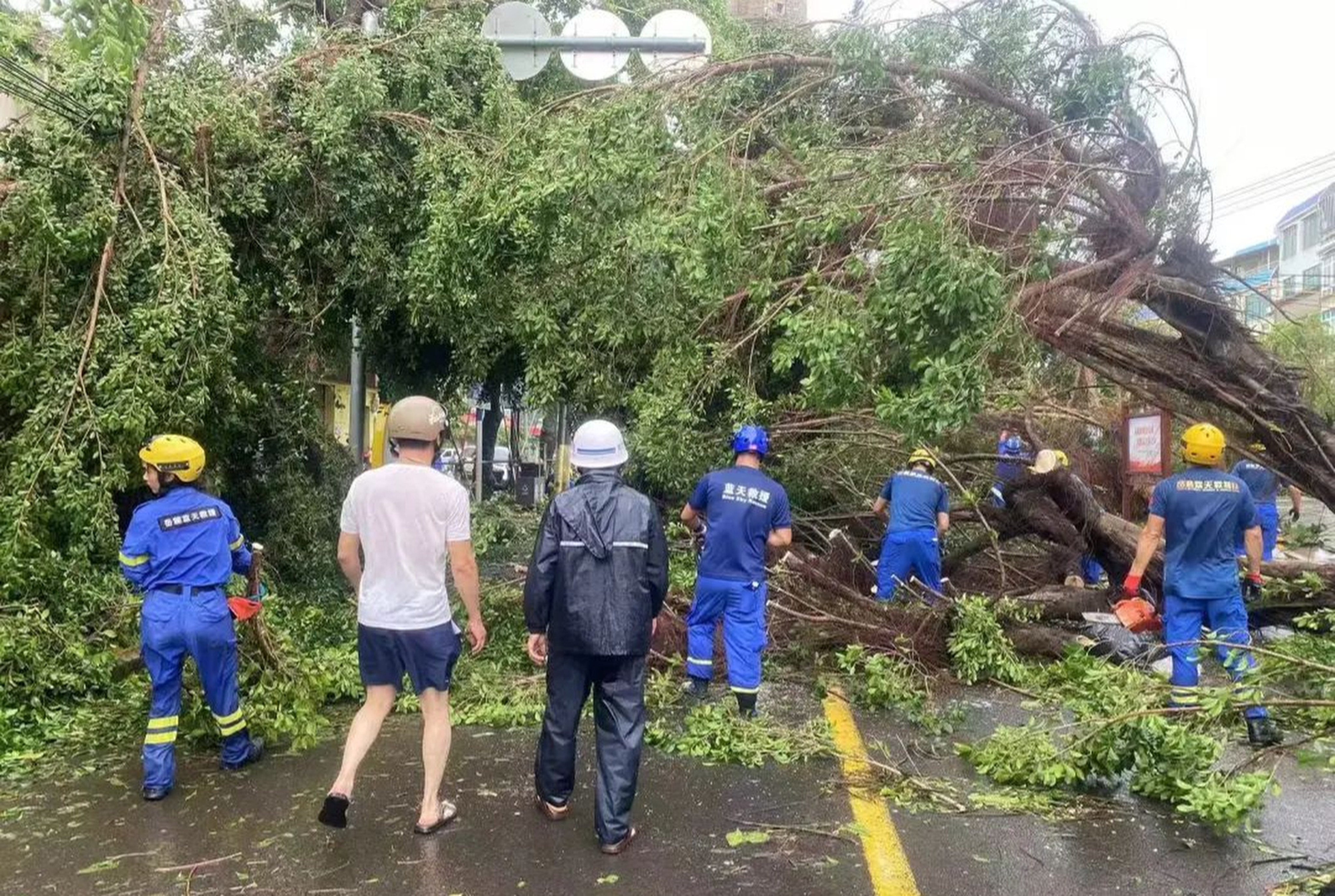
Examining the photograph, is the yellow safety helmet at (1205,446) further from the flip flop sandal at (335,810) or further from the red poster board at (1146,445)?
the flip flop sandal at (335,810)

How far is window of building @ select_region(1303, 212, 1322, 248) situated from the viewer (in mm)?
43000

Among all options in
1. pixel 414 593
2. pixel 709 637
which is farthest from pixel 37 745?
pixel 709 637

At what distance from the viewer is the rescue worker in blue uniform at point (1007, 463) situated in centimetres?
857

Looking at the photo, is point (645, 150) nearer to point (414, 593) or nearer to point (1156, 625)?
point (414, 593)

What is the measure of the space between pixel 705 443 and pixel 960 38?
3630mm

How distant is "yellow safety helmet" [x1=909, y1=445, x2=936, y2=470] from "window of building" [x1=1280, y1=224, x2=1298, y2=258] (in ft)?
158

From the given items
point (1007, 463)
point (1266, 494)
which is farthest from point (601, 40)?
point (1266, 494)

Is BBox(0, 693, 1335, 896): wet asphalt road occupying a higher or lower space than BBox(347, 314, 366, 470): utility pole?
lower

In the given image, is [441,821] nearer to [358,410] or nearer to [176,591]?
[176,591]

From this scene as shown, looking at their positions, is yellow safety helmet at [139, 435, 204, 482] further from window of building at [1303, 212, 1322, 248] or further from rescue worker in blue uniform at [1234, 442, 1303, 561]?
window of building at [1303, 212, 1322, 248]

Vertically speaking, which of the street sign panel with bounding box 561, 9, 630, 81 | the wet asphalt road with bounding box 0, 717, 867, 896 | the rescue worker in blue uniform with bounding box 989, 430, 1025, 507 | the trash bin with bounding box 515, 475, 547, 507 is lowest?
the trash bin with bounding box 515, 475, 547, 507

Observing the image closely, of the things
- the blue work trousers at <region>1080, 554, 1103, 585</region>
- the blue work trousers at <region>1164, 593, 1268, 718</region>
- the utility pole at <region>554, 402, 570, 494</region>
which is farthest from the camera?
the utility pole at <region>554, 402, 570, 494</region>

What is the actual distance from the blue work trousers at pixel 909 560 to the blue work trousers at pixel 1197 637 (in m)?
2.21

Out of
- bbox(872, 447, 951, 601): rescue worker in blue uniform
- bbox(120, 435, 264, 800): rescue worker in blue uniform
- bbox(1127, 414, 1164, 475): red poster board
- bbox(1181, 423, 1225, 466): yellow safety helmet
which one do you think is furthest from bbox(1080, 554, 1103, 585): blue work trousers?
bbox(120, 435, 264, 800): rescue worker in blue uniform
